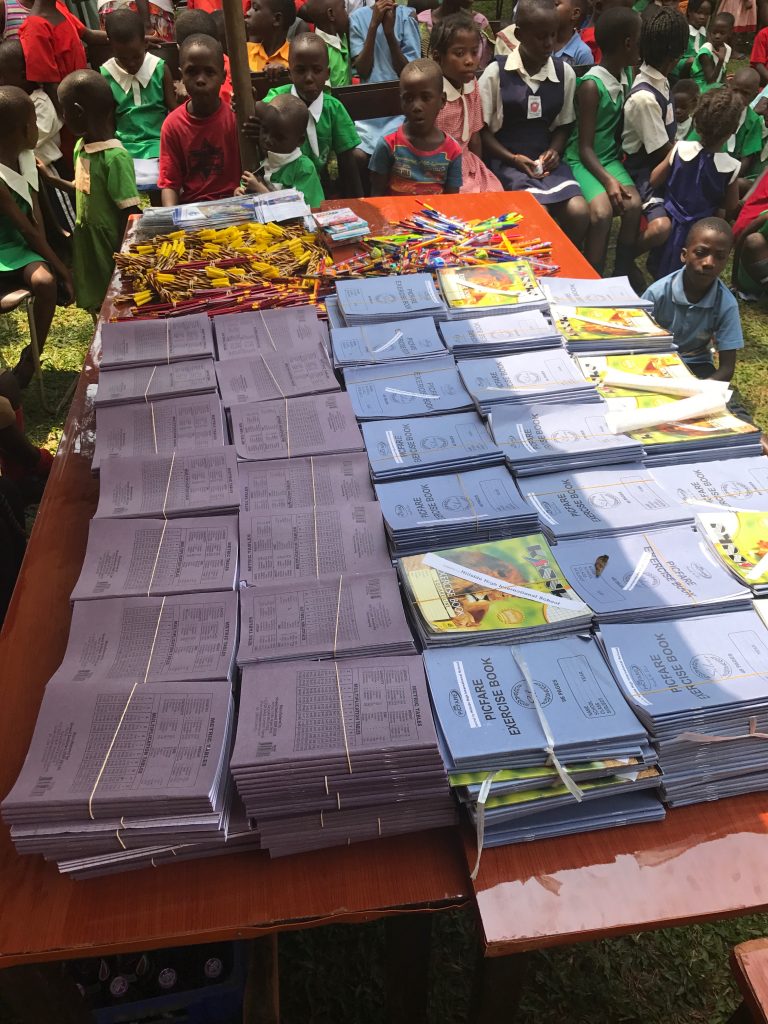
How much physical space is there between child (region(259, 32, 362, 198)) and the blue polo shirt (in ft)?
6.28

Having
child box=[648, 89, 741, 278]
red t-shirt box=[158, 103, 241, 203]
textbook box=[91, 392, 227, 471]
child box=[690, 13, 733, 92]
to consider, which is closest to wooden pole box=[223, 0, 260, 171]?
red t-shirt box=[158, 103, 241, 203]

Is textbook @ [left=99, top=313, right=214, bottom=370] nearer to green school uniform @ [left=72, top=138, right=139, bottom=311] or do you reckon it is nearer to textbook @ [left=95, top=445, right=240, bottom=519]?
textbook @ [left=95, top=445, right=240, bottom=519]

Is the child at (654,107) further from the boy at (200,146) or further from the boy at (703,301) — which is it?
the boy at (200,146)

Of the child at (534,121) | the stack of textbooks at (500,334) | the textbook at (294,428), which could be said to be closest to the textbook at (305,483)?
the textbook at (294,428)

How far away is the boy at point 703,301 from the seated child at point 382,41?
2954 millimetres

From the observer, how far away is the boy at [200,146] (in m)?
3.64

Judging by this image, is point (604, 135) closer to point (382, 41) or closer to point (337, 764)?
point (382, 41)

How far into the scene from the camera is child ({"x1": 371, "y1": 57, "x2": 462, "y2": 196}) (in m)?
3.69

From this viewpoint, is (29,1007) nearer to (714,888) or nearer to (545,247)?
(714,888)

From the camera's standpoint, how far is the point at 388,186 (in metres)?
3.93

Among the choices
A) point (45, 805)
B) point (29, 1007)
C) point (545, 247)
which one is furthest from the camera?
point (545, 247)

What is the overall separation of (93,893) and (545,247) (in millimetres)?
2664

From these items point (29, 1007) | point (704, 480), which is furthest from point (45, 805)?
point (704, 480)

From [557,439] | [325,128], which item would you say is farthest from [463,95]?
[557,439]
